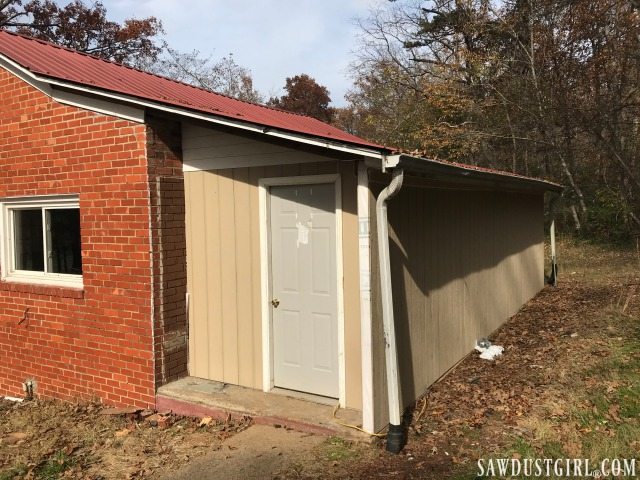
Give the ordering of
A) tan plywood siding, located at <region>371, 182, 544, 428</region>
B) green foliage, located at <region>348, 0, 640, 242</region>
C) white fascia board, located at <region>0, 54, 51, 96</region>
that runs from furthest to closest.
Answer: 1. green foliage, located at <region>348, 0, 640, 242</region>
2. white fascia board, located at <region>0, 54, 51, 96</region>
3. tan plywood siding, located at <region>371, 182, 544, 428</region>

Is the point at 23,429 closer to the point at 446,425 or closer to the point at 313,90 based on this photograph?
the point at 446,425

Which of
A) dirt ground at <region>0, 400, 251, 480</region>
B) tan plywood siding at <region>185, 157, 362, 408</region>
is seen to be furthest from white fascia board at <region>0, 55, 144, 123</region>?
dirt ground at <region>0, 400, 251, 480</region>

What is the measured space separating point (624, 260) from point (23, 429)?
54.2ft

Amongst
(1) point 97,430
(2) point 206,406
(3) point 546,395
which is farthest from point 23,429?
(3) point 546,395

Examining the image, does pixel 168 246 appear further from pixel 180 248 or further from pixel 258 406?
pixel 258 406

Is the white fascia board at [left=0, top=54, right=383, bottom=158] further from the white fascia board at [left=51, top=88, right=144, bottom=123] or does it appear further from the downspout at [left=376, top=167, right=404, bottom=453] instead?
the downspout at [left=376, top=167, right=404, bottom=453]

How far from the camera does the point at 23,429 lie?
5551 mm

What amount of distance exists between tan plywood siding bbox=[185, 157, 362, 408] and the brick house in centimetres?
2

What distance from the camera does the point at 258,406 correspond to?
516cm

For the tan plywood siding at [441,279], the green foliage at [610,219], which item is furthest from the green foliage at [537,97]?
the tan plywood siding at [441,279]

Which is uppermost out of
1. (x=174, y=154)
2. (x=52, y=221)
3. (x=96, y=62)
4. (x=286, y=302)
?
(x=96, y=62)

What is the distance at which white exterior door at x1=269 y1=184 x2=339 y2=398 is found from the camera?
5113 mm

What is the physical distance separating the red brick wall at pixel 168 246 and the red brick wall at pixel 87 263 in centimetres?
8

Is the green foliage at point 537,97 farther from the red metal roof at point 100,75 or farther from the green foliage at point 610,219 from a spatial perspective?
the red metal roof at point 100,75
